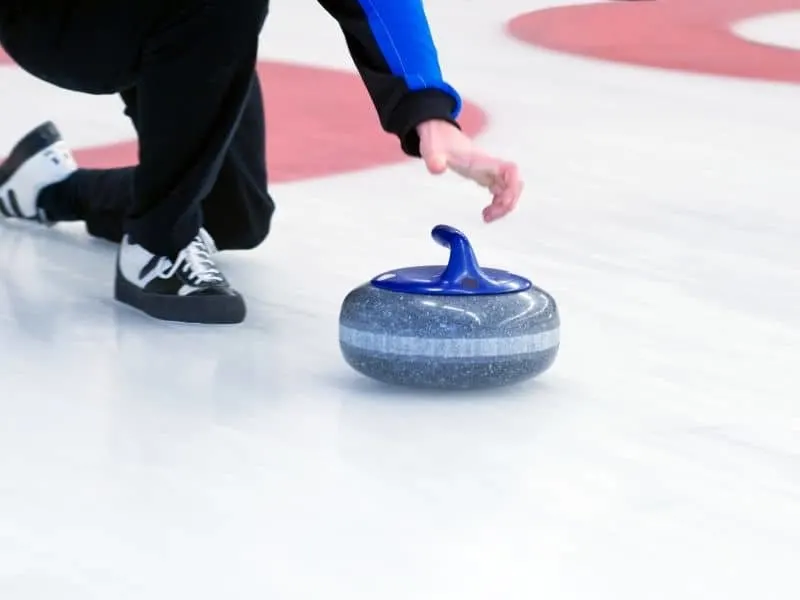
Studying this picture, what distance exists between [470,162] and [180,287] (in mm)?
501

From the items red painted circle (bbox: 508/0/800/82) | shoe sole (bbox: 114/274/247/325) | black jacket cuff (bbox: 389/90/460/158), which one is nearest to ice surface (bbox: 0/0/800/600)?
shoe sole (bbox: 114/274/247/325)

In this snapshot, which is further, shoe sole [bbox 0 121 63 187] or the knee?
shoe sole [bbox 0 121 63 187]

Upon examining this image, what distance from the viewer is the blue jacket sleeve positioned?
142cm

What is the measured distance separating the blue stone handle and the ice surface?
0.37 ft

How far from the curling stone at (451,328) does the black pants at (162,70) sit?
1.00 ft

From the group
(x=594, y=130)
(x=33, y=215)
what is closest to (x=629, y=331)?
(x=33, y=215)

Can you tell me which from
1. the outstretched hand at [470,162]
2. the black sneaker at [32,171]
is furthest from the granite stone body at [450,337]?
the black sneaker at [32,171]

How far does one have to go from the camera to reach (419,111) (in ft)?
4.60

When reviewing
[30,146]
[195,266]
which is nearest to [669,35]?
[30,146]

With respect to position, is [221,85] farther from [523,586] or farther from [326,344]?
[523,586]

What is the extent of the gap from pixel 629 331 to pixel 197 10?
0.59 metres

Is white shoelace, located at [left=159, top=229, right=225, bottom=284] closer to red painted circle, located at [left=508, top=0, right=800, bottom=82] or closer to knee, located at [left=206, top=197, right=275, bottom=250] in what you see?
knee, located at [left=206, top=197, right=275, bottom=250]

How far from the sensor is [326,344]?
5.49ft

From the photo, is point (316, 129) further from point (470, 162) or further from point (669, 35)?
point (669, 35)
